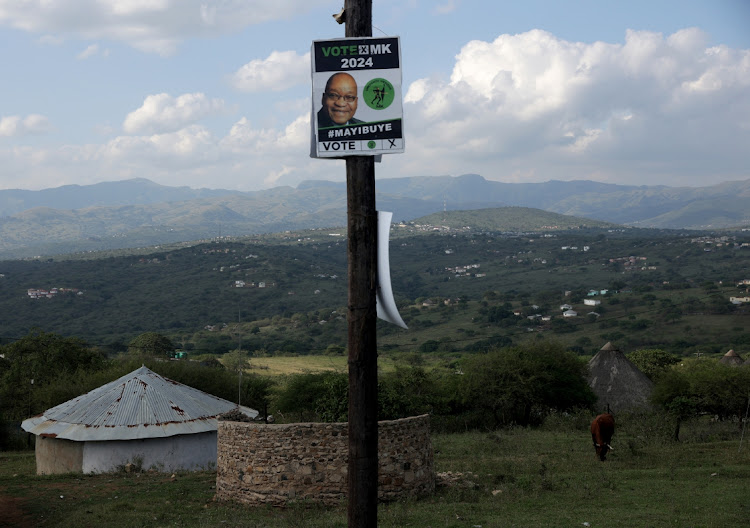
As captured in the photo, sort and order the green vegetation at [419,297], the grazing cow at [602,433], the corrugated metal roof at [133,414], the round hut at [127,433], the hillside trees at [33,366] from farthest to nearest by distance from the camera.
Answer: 1. the green vegetation at [419,297]
2. the hillside trees at [33,366]
3. the corrugated metal roof at [133,414]
4. the round hut at [127,433]
5. the grazing cow at [602,433]

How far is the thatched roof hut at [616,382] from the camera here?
35.7 metres

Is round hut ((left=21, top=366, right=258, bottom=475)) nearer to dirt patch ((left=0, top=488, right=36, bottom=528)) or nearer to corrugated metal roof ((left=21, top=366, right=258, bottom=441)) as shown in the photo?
corrugated metal roof ((left=21, top=366, right=258, bottom=441))

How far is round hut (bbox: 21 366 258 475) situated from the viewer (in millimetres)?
22125

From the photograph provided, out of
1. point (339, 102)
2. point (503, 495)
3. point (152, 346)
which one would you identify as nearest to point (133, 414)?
point (503, 495)

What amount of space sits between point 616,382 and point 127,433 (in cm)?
2523

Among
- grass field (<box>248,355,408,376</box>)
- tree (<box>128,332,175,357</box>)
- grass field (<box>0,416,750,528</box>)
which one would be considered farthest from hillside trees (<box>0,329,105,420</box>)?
grass field (<box>0,416,750,528</box>)

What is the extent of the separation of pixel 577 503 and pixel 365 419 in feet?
24.8

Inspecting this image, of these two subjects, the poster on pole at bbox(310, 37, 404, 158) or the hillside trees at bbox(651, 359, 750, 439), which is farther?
the hillside trees at bbox(651, 359, 750, 439)

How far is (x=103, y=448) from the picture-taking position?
2216 centimetres

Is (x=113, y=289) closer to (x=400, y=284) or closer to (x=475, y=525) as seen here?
(x=400, y=284)

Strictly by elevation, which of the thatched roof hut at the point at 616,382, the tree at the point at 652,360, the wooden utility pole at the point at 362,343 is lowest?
the tree at the point at 652,360

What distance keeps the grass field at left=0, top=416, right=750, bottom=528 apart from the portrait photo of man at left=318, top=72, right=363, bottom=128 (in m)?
7.15

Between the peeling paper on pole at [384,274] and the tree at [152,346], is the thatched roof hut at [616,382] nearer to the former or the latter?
the peeling paper on pole at [384,274]

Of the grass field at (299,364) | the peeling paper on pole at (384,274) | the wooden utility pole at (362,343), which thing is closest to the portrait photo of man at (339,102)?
the wooden utility pole at (362,343)
